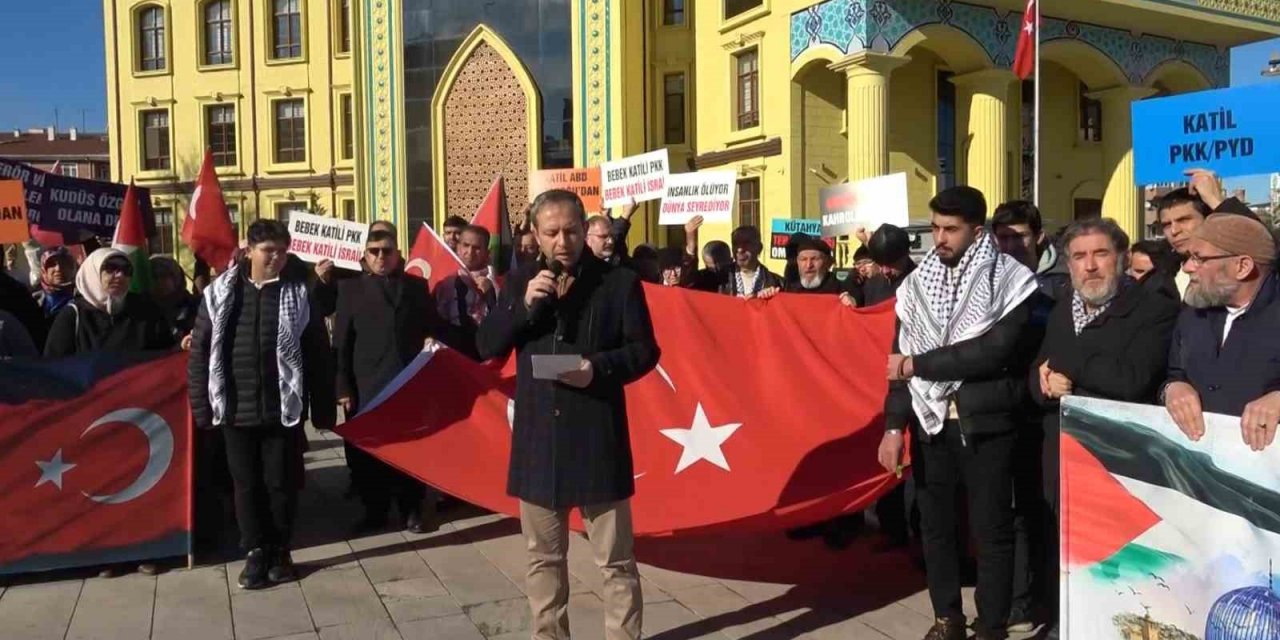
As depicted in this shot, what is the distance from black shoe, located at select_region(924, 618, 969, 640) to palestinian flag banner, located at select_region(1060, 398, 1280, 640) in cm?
84

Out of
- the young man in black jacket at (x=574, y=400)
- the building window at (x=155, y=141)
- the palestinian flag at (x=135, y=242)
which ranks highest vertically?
the building window at (x=155, y=141)

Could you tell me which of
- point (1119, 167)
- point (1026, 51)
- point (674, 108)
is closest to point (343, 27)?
point (674, 108)

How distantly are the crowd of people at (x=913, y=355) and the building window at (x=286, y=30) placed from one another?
28.6m

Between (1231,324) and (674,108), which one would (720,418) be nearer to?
(1231,324)

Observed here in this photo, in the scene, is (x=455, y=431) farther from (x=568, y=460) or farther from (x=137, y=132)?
(x=137, y=132)

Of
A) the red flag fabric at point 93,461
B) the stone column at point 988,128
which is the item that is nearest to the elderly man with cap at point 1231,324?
the red flag fabric at point 93,461

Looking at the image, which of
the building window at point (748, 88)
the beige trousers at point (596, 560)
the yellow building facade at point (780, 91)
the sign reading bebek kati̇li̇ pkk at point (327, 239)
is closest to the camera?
the beige trousers at point (596, 560)

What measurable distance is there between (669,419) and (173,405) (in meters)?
2.80

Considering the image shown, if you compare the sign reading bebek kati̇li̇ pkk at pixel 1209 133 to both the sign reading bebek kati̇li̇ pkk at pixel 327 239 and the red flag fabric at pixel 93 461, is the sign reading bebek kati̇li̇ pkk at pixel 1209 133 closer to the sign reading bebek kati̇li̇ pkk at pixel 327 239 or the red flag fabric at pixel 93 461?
the red flag fabric at pixel 93 461

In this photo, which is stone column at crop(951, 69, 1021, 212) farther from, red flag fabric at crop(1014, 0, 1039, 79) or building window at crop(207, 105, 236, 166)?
building window at crop(207, 105, 236, 166)

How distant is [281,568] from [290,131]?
30183 millimetres

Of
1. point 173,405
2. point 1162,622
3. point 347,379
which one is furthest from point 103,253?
point 1162,622

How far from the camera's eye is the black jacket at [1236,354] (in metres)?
3.19

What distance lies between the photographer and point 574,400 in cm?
382
